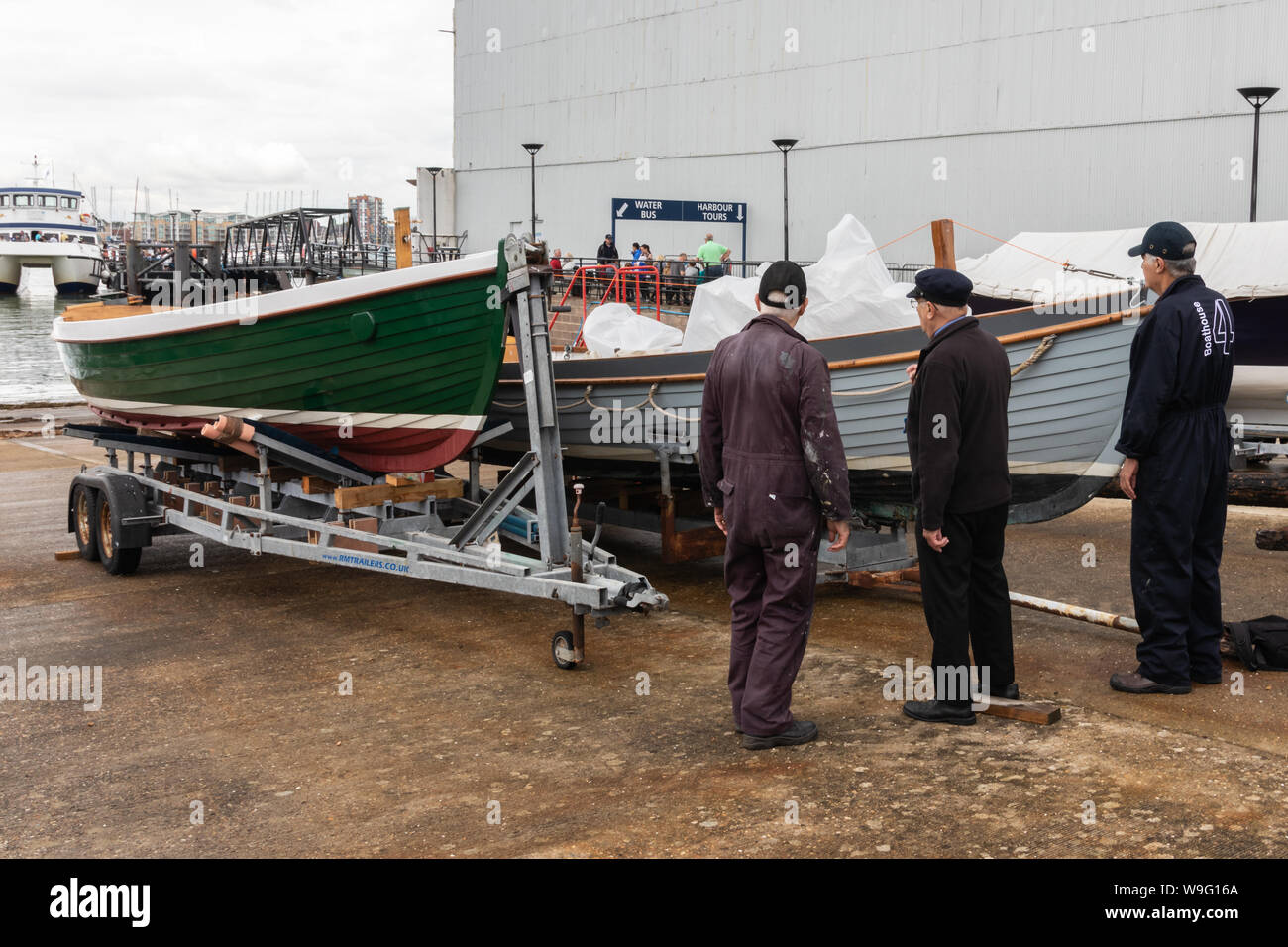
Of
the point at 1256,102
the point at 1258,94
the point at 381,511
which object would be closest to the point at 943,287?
the point at 381,511

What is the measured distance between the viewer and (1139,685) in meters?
5.45

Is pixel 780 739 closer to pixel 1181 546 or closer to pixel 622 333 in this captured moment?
pixel 1181 546

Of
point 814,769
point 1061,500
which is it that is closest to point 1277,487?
point 1061,500

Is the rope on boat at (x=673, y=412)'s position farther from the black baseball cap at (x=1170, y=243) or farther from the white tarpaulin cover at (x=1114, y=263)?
the white tarpaulin cover at (x=1114, y=263)

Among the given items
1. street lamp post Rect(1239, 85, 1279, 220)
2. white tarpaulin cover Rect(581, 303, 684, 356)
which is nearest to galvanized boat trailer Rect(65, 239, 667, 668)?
white tarpaulin cover Rect(581, 303, 684, 356)

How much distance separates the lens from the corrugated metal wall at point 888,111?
2316 centimetres

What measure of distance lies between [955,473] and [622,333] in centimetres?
434

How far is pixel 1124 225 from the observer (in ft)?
80.3

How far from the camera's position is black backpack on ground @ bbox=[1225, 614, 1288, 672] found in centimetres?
573

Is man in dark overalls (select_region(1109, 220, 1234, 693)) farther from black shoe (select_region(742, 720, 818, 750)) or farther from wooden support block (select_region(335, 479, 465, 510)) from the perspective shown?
wooden support block (select_region(335, 479, 465, 510))

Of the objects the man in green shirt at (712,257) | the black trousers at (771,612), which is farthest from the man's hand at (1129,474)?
the man in green shirt at (712,257)

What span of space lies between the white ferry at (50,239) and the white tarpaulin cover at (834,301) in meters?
87.5

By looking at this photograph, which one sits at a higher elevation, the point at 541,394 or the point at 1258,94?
the point at 1258,94

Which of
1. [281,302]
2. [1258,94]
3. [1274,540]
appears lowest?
[1274,540]
